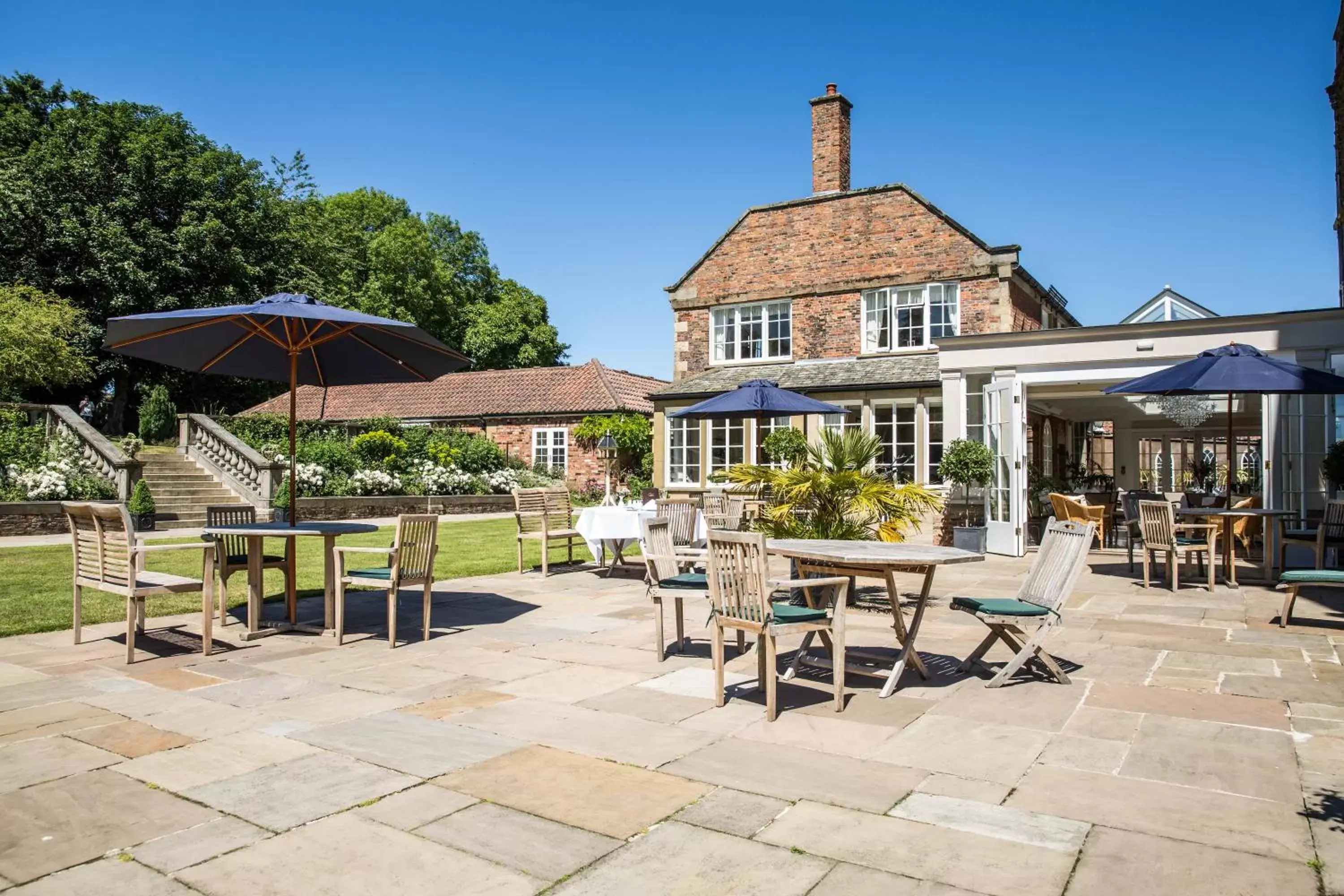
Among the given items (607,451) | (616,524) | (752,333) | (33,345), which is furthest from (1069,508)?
(33,345)

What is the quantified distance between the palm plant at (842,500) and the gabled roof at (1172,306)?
1826 cm

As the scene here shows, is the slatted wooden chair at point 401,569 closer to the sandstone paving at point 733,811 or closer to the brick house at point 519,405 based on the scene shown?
the sandstone paving at point 733,811

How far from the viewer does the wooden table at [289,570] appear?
687cm

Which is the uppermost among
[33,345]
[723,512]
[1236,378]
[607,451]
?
[33,345]

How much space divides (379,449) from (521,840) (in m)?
22.0

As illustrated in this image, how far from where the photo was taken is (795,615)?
16.8 feet

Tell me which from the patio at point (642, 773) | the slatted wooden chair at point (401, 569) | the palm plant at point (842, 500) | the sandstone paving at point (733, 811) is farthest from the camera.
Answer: the palm plant at point (842, 500)

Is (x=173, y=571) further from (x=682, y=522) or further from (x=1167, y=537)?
(x=1167, y=537)

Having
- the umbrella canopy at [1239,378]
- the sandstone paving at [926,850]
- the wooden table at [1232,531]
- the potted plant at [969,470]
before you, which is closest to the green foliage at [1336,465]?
the wooden table at [1232,531]

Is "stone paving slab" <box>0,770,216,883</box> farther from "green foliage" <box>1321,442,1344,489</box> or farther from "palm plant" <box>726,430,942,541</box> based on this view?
"green foliage" <box>1321,442,1344,489</box>

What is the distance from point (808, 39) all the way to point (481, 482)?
652 inches

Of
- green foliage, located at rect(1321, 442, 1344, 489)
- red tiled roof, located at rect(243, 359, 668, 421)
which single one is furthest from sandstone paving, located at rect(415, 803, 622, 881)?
red tiled roof, located at rect(243, 359, 668, 421)

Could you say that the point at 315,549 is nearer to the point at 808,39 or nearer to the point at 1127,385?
the point at 808,39

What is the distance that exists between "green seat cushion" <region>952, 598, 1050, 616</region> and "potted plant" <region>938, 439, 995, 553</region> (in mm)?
8425
